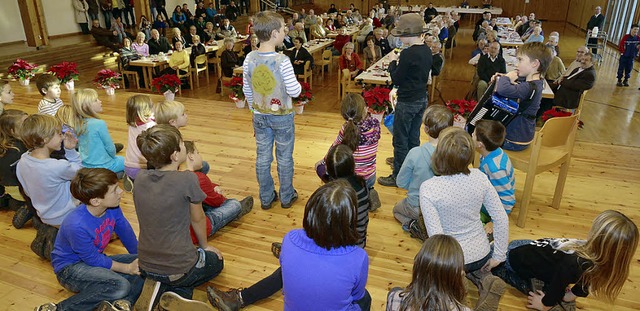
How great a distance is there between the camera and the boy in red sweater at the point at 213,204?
323cm

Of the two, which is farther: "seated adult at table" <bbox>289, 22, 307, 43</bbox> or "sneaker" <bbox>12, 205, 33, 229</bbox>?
"seated adult at table" <bbox>289, 22, 307, 43</bbox>

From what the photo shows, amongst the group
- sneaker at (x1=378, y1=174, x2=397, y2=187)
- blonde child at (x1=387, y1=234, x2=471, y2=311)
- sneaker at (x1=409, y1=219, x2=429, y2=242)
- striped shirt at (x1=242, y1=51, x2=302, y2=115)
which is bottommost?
sneaker at (x1=378, y1=174, x2=397, y2=187)

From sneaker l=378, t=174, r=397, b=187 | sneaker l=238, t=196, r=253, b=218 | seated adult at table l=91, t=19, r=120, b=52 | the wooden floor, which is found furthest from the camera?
seated adult at table l=91, t=19, r=120, b=52

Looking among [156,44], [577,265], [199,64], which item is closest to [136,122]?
[577,265]

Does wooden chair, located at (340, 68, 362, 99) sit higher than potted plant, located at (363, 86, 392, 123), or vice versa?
potted plant, located at (363, 86, 392, 123)

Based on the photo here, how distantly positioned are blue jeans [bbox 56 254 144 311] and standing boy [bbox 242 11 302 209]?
4.55 ft

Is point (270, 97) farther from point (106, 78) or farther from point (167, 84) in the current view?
point (106, 78)

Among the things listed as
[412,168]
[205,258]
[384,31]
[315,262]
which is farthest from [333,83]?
[315,262]

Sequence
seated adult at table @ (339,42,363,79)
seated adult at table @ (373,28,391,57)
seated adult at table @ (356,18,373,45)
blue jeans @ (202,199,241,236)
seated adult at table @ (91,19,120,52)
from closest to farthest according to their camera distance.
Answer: blue jeans @ (202,199,241,236), seated adult at table @ (339,42,363,79), seated adult at table @ (373,28,391,57), seated adult at table @ (91,19,120,52), seated adult at table @ (356,18,373,45)

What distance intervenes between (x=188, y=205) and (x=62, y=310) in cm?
90

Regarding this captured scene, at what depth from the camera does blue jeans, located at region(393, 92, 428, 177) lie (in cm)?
401

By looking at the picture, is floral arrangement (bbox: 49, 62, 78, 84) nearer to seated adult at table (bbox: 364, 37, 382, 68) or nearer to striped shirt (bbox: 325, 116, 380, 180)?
seated adult at table (bbox: 364, 37, 382, 68)

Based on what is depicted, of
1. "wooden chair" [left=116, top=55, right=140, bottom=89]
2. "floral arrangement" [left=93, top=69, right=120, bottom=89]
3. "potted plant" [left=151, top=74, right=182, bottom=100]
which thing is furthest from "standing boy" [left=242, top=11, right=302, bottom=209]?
"wooden chair" [left=116, top=55, right=140, bottom=89]

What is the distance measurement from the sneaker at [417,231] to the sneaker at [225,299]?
4.56 feet
